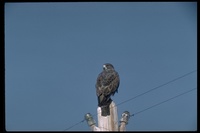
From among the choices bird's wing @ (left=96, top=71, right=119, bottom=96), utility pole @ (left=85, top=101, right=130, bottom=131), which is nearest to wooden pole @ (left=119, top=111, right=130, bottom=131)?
utility pole @ (left=85, top=101, right=130, bottom=131)

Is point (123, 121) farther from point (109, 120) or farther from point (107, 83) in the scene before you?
point (107, 83)

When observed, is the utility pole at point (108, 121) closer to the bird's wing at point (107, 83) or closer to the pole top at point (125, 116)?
the pole top at point (125, 116)

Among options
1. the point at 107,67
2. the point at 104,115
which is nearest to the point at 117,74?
the point at 107,67

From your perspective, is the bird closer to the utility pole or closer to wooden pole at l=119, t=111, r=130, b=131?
the utility pole

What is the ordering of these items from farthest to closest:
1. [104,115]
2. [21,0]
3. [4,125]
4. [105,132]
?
[104,115] → [105,132] → [21,0] → [4,125]

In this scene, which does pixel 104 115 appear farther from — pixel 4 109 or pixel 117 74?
pixel 4 109

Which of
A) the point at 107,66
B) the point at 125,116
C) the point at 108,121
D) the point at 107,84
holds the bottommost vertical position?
the point at 108,121

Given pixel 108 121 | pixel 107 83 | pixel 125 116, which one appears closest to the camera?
pixel 108 121

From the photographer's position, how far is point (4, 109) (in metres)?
7.92

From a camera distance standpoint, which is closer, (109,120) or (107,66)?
(109,120)

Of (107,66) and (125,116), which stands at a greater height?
(107,66)

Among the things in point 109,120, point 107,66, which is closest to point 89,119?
point 109,120

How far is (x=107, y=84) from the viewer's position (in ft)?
40.2
